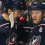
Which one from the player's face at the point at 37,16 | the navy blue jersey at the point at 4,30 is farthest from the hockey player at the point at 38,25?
the navy blue jersey at the point at 4,30

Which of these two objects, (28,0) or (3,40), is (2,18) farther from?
(28,0)

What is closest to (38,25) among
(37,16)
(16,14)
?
(37,16)

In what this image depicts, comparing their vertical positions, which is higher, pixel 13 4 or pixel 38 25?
pixel 13 4

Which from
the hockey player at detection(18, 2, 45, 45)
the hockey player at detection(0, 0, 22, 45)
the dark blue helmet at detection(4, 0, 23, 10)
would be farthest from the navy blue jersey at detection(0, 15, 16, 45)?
the hockey player at detection(18, 2, 45, 45)

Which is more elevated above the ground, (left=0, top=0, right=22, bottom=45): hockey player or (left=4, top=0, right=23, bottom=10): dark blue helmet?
(left=4, top=0, right=23, bottom=10): dark blue helmet

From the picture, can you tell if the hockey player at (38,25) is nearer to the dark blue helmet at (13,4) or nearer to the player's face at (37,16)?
the player's face at (37,16)

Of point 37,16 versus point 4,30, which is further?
point 4,30

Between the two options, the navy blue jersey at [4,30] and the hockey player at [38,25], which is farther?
the navy blue jersey at [4,30]

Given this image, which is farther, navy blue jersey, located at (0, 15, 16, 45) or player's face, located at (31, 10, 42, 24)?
navy blue jersey, located at (0, 15, 16, 45)

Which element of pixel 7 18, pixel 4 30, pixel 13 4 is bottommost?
pixel 4 30

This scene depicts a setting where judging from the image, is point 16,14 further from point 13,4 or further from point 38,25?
point 38,25

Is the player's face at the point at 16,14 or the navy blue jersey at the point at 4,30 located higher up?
the player's face at the point at 16,14

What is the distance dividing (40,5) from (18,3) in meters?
0.23

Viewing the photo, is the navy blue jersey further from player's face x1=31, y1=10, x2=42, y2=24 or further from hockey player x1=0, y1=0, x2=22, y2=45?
player's face x1=31, y1=10, x2=42, y2=24
